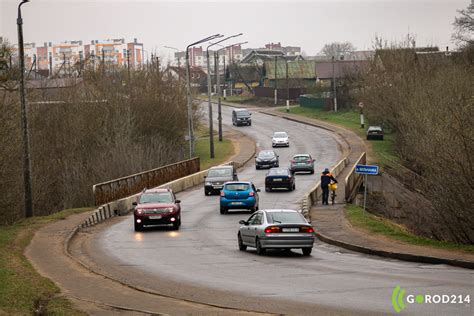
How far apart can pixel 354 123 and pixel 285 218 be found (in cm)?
8095

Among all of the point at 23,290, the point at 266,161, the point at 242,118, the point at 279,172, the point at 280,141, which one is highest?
the point at 23,290

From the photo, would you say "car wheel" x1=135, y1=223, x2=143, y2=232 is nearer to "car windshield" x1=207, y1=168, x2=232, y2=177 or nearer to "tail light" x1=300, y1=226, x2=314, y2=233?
"tail light" x1=300, y1=226, x2=314, y2=233

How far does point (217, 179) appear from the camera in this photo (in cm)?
4978

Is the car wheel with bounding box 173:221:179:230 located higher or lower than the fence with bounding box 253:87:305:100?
lower

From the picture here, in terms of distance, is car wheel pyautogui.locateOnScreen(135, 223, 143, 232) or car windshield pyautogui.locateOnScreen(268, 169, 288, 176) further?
car windshield pyautogui.locateOnScreen(268, 169, 288, 176)

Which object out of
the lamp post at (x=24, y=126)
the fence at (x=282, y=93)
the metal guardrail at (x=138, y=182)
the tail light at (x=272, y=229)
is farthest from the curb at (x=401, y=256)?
the fence at (x=282, y=93)

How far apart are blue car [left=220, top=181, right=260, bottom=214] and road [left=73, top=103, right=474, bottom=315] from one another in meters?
2.44

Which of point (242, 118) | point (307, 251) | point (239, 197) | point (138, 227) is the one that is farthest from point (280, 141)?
point (307, 251)

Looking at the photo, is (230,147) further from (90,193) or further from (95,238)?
(95,238)

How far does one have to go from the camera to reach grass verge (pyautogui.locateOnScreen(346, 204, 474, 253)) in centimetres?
2565

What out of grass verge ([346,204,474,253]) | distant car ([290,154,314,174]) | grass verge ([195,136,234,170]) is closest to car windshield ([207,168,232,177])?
grass verge ([346,204,474,253])

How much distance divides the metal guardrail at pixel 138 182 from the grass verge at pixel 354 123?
16.3 metres

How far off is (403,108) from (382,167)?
15.1 feet

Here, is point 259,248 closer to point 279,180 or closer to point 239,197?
point 239,197
